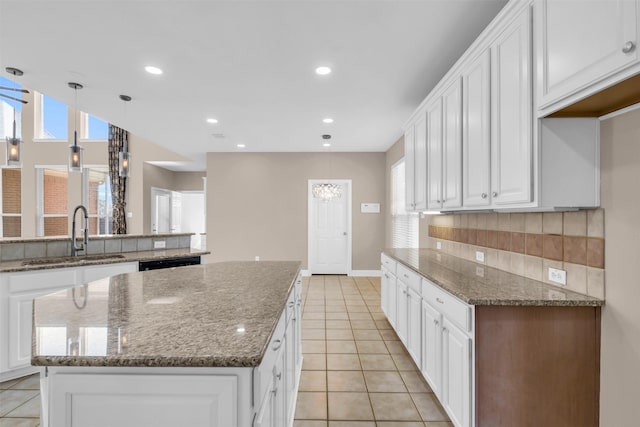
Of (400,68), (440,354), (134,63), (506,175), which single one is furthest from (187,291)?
(400,68)

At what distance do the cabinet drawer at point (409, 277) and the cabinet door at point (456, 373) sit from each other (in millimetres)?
551

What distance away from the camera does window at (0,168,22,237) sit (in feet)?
22.3

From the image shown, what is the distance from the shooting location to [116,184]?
6.87 m

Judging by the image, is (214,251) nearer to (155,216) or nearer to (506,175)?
(155,216)

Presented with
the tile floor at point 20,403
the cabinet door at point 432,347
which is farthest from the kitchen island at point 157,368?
the tile floor at point 20,403

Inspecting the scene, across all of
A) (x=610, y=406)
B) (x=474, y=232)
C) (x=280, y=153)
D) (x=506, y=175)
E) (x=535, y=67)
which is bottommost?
(x=610, y=406)

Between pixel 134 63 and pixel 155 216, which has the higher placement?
pixel 134 63

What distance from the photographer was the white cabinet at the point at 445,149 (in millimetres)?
2330

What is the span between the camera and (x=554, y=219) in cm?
183

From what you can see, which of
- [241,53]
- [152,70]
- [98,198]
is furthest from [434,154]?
[98,198]

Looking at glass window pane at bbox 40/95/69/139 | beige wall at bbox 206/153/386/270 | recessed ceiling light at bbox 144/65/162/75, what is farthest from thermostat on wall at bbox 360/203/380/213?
glass window pane at bbox 40/95/69/139

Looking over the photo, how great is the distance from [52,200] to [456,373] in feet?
28.8

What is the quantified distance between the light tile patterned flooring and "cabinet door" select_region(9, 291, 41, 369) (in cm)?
224

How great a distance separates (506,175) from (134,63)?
3156 millimetres
